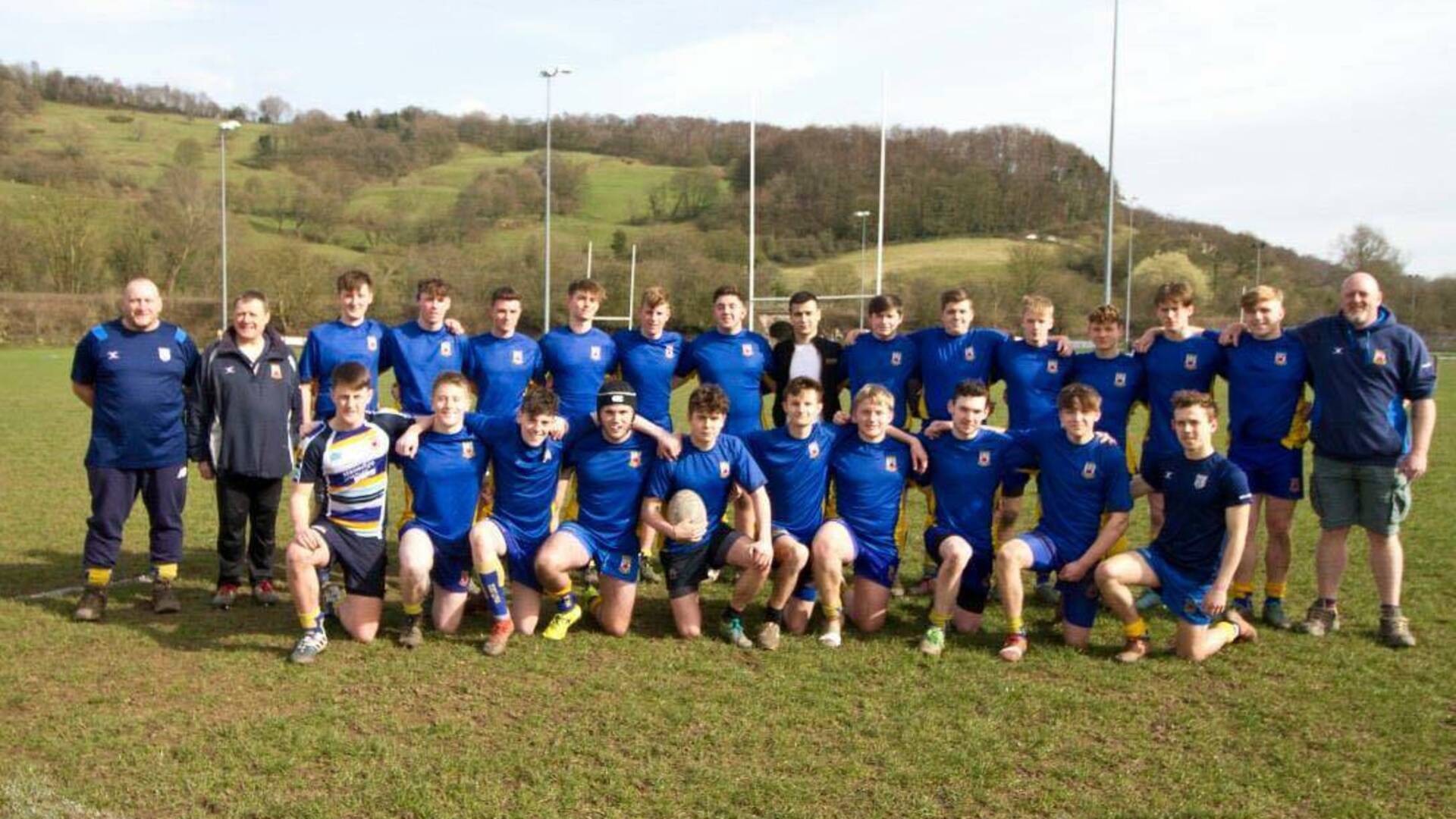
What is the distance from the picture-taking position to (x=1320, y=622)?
229 inches

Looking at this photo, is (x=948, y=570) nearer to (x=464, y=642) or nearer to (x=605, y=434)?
(x=605, y=434)

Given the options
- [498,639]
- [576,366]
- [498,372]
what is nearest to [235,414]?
[498,372]

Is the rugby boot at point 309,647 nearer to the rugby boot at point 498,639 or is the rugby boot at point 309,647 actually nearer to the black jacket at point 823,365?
the rugby boot at point 498,639

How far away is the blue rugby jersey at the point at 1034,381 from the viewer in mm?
6609

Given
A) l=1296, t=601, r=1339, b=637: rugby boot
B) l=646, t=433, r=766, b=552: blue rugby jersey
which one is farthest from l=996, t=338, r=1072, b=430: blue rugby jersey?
l=646, t=433, r=766, b=552: blue rugby jersey

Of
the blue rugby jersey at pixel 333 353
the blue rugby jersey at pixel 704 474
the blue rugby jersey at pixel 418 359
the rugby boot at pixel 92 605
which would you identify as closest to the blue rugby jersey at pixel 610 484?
the blue rugby jersey at pixel 704 474

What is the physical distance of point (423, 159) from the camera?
9025 cm

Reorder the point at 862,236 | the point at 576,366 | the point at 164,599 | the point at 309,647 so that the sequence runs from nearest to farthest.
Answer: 1. the point at 309,647
2. the point at 164,599
3. the point at 576,366
4. the point at 862,236

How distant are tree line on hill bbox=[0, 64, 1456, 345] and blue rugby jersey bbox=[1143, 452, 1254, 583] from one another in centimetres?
3890

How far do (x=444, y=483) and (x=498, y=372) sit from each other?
1122mm

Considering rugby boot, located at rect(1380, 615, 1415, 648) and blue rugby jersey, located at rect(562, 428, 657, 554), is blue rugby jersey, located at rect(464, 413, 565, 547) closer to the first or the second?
blue rugby jersey, located at rect(562, 428, 657, 554)

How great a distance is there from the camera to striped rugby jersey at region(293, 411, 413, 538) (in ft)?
18.4

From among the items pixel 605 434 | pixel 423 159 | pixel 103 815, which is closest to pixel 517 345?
pixel 605 434

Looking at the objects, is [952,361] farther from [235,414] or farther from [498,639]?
[235,414]
